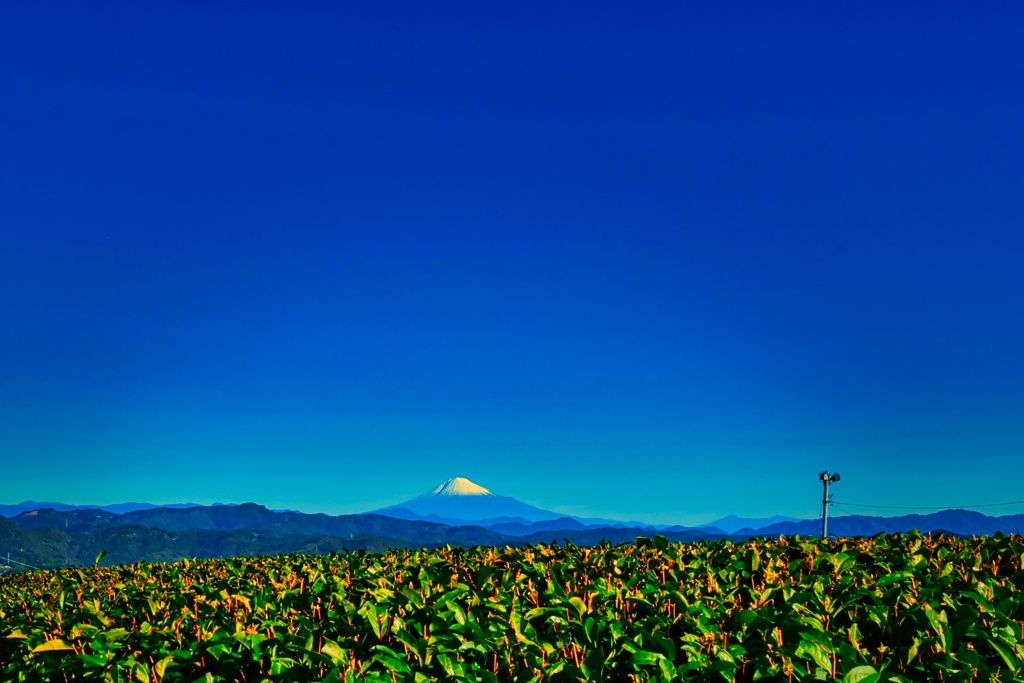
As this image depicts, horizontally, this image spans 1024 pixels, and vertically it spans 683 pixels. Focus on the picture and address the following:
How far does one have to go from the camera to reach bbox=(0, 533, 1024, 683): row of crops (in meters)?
4.47

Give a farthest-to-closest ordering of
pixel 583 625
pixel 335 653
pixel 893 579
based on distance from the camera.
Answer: pixel 893 579 < pixel 583 625 < pixel 335 653

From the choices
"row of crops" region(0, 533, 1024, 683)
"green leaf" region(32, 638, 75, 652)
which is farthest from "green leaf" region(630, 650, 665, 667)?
"green leaf" region(32, 638, 75, 652)

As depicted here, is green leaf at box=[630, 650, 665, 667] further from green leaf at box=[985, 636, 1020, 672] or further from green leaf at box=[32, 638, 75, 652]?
green leaf at box=[32, 638, 75, 652]

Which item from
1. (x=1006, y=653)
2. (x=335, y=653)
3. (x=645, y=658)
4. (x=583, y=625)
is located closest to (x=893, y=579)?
(x=1006, y=653)

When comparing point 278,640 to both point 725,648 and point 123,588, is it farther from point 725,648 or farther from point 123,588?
point 123,588

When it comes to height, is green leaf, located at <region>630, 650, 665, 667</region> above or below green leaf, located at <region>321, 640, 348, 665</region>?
above

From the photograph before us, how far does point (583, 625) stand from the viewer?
17.1ft

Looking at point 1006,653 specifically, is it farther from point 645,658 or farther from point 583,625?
point 583,625

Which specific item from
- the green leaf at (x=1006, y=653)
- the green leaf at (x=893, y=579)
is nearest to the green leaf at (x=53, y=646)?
the green leaf at (x=1006, y=653)

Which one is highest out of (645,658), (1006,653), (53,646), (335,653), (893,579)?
(893,579)

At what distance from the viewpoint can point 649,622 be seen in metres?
5.09

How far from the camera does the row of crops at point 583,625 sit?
4469 mm

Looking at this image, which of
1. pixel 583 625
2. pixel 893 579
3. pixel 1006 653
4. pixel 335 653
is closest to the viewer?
pixel 1006 653

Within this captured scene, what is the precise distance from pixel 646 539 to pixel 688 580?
2625 mm
